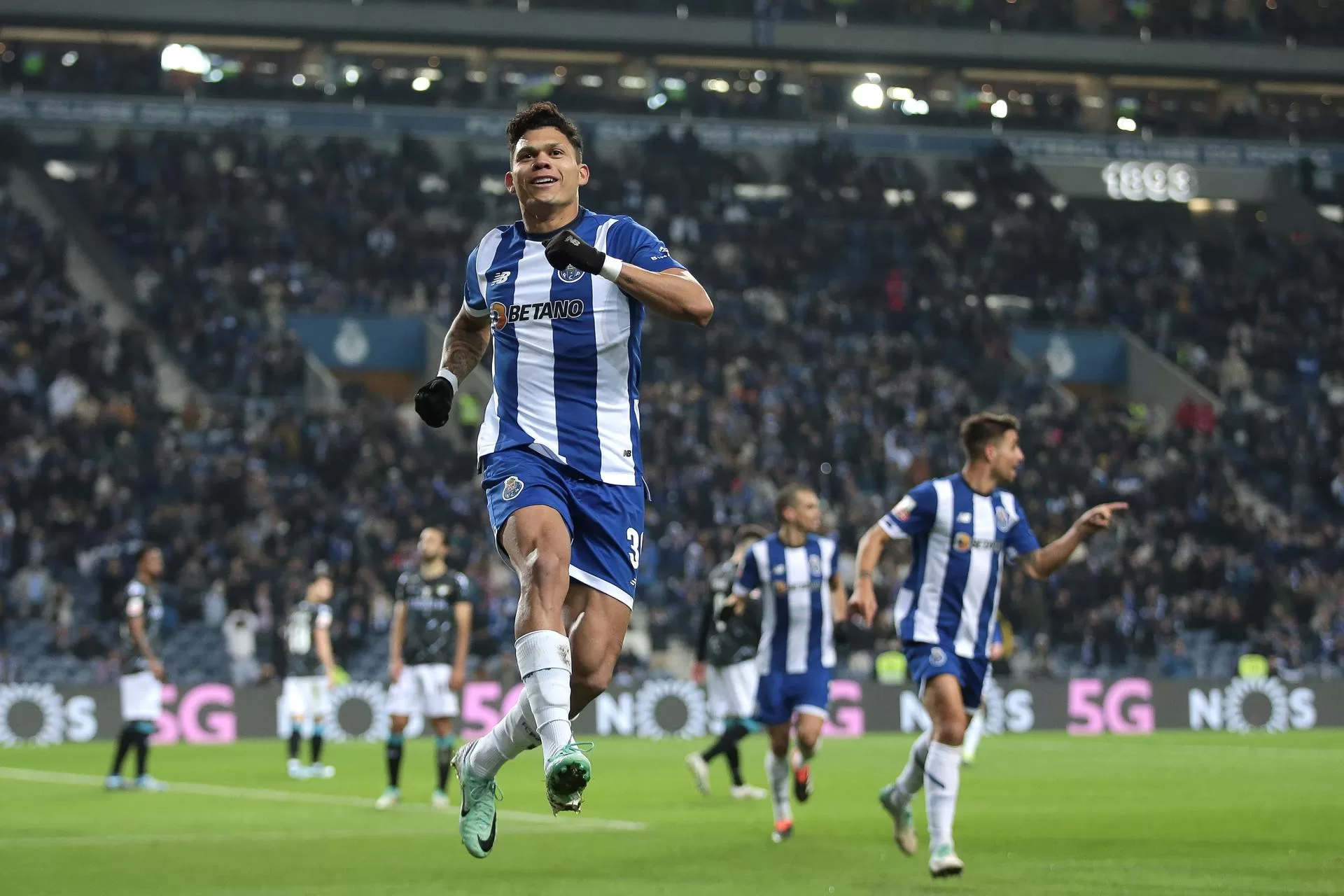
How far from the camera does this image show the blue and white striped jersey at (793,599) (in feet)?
46.5

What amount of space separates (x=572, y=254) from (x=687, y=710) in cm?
2238

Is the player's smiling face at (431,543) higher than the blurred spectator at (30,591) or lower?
lower

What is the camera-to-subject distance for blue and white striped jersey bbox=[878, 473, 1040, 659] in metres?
10.6

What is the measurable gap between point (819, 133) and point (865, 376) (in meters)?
11.2

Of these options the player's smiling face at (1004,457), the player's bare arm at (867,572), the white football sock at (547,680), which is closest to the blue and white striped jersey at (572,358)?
the white football sock at (547,680)

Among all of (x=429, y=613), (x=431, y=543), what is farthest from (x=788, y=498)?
(x=429, y=613)

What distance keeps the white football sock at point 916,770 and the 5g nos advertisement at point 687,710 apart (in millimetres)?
15192

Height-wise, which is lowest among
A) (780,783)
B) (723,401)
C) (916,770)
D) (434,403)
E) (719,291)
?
(780,783)

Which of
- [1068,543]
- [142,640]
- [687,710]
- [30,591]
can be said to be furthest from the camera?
[687,710]

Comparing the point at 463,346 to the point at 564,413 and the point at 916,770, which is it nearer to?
the point at 564,413

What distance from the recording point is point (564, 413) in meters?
7.05

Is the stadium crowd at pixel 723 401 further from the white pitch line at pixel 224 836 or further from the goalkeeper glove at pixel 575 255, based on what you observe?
the goalkeeper glove at pixel 575 255

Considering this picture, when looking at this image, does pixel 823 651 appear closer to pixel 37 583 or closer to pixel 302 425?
pixel 37 583

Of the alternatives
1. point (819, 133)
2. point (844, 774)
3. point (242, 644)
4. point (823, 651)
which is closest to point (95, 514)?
point (242, 644)
